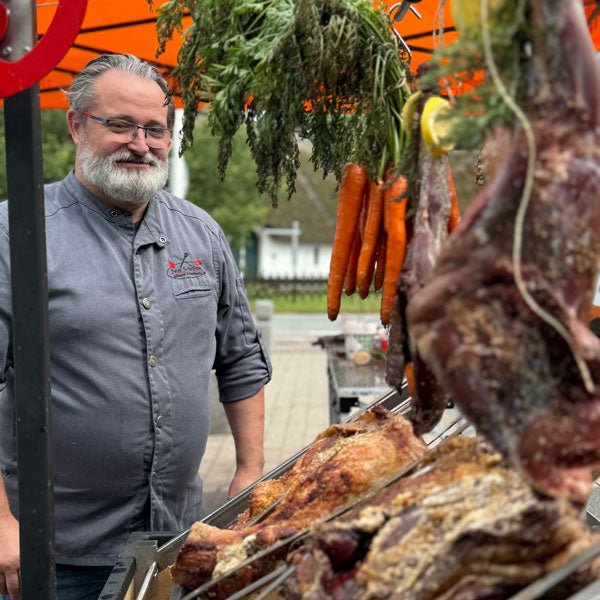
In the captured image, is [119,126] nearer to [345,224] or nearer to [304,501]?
[345,224]

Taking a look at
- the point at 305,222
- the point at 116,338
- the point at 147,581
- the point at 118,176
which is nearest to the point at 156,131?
the point at 118,176

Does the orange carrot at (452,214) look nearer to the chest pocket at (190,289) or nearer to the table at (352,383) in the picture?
the chest pocket at (190,289)

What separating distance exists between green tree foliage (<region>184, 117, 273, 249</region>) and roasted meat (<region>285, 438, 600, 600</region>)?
857 inches

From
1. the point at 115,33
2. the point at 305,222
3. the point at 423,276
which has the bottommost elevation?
the point at 305,222

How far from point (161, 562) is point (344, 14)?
1428mm

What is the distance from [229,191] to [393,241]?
2443 cm

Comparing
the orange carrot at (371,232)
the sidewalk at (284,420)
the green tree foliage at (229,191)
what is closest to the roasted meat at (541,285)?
the orange carrot at (371,232)

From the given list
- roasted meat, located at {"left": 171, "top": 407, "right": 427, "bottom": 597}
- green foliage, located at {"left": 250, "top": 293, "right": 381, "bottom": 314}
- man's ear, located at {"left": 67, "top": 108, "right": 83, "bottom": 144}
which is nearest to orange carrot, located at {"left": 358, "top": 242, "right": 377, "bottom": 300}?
roasted meat, located at {"left": 171, "top": 407, "right": 427, "bottom": 597}

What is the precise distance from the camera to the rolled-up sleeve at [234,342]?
315 centimetres

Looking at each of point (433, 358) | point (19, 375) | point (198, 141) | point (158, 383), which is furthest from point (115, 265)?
point (198, 141)

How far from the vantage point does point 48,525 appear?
171cm

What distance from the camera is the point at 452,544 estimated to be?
1200 mm

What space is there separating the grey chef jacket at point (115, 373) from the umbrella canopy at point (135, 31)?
4.24 ft

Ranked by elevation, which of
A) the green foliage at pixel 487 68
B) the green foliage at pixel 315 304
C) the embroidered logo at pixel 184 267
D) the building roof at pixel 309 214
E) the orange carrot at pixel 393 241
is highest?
the green foliage at pixel 487 68
